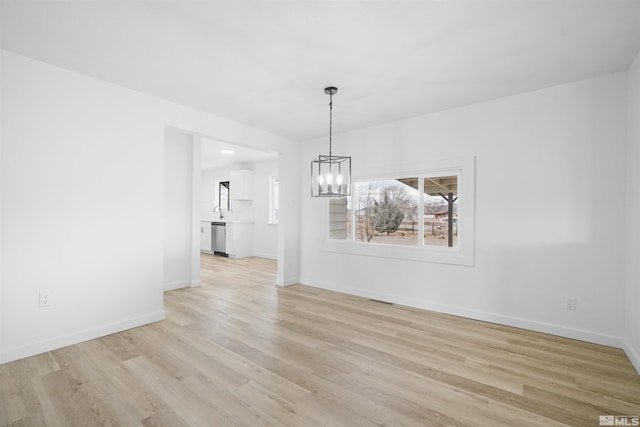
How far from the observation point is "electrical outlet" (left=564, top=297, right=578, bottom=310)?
9.89 feet

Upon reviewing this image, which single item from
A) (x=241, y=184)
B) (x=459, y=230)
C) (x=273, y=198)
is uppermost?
(x=241, y=184)

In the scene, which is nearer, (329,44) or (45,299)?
(329,44)

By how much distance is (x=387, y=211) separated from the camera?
453 cm

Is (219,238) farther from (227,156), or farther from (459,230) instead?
(459,230)

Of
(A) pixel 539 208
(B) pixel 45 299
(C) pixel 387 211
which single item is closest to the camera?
(B) pixel 45 299

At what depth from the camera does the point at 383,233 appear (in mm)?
4543

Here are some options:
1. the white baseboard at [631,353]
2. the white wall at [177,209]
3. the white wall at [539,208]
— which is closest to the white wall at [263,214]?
the white wall at [177,209]

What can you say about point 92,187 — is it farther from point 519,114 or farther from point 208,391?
point 519,114

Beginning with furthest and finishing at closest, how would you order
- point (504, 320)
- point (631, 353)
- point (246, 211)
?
point (246, 211) → point (504, 320) → point (631, 353)

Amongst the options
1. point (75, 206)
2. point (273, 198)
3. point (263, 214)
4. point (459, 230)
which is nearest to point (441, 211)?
point (459, 230)

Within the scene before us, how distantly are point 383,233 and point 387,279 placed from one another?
0.68m

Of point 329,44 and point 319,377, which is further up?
point 329,44

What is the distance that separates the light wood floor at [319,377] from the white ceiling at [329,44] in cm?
254

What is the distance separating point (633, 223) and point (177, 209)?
5.62m
